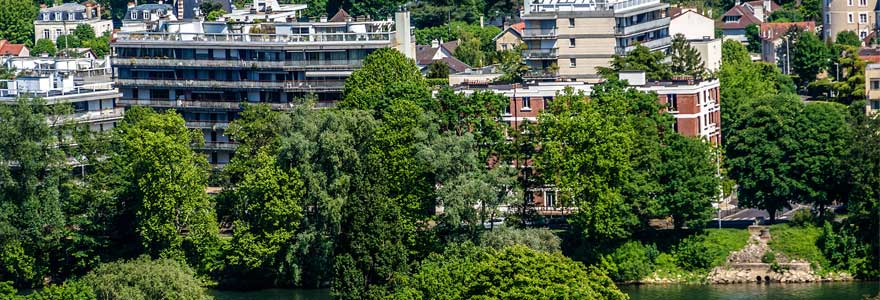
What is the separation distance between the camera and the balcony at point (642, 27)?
341 feet

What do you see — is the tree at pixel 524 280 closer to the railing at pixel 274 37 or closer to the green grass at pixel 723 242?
the green grass at pixel 723 242

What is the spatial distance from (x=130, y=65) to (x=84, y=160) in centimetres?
1329

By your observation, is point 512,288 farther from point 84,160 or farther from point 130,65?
point 130,65

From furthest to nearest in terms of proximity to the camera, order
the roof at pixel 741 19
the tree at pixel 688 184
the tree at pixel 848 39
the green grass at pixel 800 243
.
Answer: the roof at pixel 741 19 < the tree at pixel 848 39 < the green grass at pixel 800 243 < the tree at pixel 688 184

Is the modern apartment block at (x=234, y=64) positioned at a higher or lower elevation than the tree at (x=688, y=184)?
higher

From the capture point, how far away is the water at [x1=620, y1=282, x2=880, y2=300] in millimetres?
82250

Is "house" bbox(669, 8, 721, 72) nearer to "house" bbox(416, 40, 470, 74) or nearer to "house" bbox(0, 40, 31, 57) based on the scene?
"house" bbox(416, 40, 470, 74)

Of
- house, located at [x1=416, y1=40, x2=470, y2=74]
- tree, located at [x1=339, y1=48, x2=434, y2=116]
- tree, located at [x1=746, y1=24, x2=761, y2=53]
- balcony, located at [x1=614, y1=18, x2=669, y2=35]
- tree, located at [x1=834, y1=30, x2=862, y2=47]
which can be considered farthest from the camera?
tree, located at [x1=746, y1=24, x2=761, y2=53]

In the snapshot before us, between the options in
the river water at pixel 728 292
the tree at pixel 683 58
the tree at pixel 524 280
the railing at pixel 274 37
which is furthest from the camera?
the tree at pixel 683 58

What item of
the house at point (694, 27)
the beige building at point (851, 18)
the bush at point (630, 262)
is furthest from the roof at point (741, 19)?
the bush at point (630, 262)

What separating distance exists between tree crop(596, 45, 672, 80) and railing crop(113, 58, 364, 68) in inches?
452

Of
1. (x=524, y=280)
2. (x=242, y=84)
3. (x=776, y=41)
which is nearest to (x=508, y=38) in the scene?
(x=776, y=41)

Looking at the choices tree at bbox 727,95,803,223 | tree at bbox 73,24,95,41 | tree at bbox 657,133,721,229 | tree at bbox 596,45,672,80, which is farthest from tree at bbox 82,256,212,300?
tree at bbox 73,24,95,41

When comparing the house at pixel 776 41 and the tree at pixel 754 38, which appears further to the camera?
the tree at pixel 754 38
